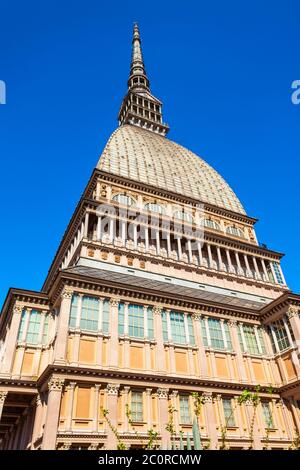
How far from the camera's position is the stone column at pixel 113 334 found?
89.7ft

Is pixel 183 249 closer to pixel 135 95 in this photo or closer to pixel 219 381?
pixel 219 381

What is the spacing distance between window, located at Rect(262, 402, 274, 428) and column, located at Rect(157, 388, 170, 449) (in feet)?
32.3

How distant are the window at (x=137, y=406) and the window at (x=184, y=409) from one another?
3.58 meters

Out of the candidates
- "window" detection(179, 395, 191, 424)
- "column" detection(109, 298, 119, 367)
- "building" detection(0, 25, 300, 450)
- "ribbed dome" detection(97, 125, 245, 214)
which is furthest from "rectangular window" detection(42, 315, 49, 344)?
"ribbed dome" detection(97, 125, 245, 214)

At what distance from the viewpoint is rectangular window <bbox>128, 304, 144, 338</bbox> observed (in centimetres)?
2991

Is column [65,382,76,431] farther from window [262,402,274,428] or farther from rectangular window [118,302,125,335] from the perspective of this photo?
window [262,402,274,428]

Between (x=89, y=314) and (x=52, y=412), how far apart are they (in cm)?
807

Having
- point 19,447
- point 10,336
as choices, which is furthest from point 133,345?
point 19,447

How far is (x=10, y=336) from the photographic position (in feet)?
94.4

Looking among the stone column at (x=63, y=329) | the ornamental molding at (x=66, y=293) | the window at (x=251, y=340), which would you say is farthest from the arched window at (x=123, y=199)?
the window at (x=251, y=340)

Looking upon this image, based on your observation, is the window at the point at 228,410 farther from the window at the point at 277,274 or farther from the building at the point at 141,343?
the window at the point at 277,274

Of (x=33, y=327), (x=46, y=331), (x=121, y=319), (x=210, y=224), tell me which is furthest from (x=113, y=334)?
(x=210, y=224)

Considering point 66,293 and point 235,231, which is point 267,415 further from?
point 235,231

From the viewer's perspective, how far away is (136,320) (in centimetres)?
3070
